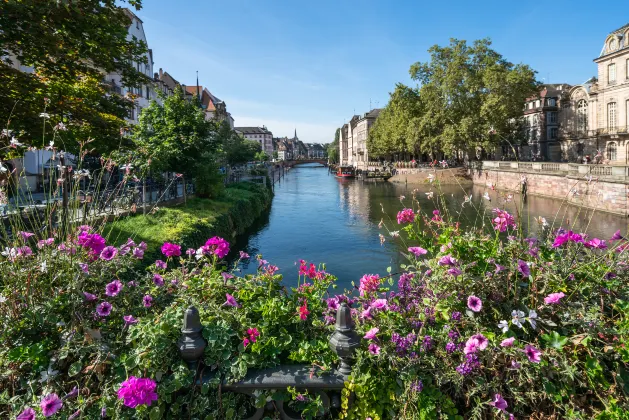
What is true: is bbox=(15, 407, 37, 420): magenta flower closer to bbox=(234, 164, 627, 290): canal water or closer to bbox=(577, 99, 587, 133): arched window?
bbox=(234, 164, 627, 290): canal water

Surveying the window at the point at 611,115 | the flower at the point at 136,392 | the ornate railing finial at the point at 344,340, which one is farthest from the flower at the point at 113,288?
the window at the point at 611,115

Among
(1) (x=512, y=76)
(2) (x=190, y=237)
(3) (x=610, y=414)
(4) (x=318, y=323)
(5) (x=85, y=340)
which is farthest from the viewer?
(1) (x=512, y=76)

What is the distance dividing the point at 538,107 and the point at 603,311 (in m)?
66.9

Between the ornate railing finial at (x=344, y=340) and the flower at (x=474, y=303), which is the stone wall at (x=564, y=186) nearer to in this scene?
the flower at (x=474, y=303)

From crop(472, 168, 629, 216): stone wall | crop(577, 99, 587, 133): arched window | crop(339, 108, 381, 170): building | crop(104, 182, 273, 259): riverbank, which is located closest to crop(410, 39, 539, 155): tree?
crop(472, 168, 629, 216): stone wall

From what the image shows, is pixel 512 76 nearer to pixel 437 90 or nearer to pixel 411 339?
pixel 437 90

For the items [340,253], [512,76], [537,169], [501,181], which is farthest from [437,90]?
[340,253]

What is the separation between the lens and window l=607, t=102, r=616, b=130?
4317cm

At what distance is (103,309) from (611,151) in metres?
54.9

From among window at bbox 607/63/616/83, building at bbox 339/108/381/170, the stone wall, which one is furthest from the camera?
building at bbox 339/108/381/170

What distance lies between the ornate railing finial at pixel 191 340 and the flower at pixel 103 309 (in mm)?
578

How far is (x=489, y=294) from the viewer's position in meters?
3.05

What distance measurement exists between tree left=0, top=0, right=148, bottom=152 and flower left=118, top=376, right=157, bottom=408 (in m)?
6.05

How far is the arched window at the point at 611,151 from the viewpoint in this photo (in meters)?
44.1
